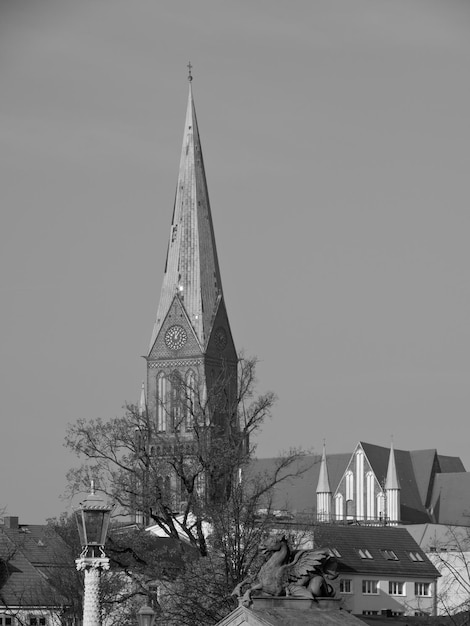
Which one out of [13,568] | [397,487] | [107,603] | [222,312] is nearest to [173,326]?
[222,312]

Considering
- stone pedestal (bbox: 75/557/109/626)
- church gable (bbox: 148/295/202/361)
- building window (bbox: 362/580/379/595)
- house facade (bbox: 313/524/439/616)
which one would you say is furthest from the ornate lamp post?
church gable (bbox: 148/295/202/361)

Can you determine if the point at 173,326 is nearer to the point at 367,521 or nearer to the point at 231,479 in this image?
the point at 367,521

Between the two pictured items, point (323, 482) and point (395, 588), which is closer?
point (395, 588)

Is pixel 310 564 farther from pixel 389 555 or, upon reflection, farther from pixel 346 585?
pixel 389 555

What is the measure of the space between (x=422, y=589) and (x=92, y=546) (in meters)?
61.0

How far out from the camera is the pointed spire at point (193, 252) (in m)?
136

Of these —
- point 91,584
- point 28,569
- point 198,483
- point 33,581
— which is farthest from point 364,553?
point 91,584

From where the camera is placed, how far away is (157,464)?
4906 centimetres

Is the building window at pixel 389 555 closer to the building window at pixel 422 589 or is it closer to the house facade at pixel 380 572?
the house facade at pixel 380 572

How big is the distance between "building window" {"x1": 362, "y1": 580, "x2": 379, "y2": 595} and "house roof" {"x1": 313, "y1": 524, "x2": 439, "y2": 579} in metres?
0.47

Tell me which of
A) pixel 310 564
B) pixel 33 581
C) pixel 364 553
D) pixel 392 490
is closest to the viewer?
pixel 310 564

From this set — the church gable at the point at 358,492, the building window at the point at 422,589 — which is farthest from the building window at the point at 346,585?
the church gable at the point at 358,492

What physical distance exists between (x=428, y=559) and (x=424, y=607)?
4.09 m

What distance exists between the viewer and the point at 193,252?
13650 cm
